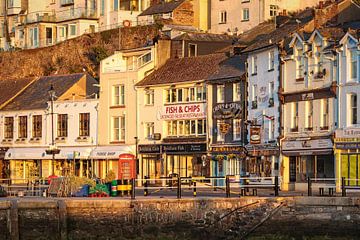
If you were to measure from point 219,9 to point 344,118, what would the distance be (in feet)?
132

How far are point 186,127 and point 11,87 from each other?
22327 mm

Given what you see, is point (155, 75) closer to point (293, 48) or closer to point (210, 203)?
point (293, 48)

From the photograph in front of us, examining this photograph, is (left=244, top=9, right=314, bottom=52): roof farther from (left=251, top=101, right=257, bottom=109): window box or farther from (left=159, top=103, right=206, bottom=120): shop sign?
(left=159, top=103, right=206, bottom=120): shop sign

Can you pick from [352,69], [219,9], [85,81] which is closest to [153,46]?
[85,81]

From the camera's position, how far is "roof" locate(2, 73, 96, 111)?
90.2 meters

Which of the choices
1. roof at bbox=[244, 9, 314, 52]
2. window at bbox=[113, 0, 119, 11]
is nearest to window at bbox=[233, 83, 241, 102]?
roof at bbox=[244, 9, 314, 52]

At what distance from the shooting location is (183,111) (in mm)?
79688

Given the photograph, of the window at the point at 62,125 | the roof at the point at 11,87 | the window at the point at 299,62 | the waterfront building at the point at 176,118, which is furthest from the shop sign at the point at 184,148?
the roof at the point at 11,87

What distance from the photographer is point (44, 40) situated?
11544 centimetres

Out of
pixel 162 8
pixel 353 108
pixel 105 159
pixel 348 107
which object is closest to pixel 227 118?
pixel 105 159

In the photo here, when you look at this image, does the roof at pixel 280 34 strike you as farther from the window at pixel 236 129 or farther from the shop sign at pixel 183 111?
the shop sign at pixel 183 111

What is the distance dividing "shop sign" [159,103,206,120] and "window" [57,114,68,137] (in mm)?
9758

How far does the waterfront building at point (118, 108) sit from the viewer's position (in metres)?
83.5

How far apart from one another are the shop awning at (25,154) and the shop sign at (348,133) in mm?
30704
